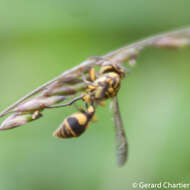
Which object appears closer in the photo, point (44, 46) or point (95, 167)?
point (95, 167)

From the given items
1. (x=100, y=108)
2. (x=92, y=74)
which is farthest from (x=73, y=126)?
(x=100, y=108)

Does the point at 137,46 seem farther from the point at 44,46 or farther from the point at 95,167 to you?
the point at 44,46

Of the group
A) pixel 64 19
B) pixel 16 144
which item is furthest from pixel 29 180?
pixel 64 19

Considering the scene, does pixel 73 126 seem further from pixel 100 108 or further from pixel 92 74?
pixel 100 108

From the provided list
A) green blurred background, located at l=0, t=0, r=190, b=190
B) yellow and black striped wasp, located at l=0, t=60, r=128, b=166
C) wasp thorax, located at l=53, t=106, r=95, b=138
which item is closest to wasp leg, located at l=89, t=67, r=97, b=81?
yellow and black striped wasp, located at l=0, t=60, r=128, b=166

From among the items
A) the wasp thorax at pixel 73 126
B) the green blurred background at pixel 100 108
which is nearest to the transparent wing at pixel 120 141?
the wasp thorax at pixel 73 126

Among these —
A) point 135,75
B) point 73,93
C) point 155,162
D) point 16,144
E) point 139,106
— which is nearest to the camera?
point 73,93

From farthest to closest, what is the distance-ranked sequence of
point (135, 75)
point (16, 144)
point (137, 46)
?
point (135, 75)
point (16, 144)
point (137, 46)
